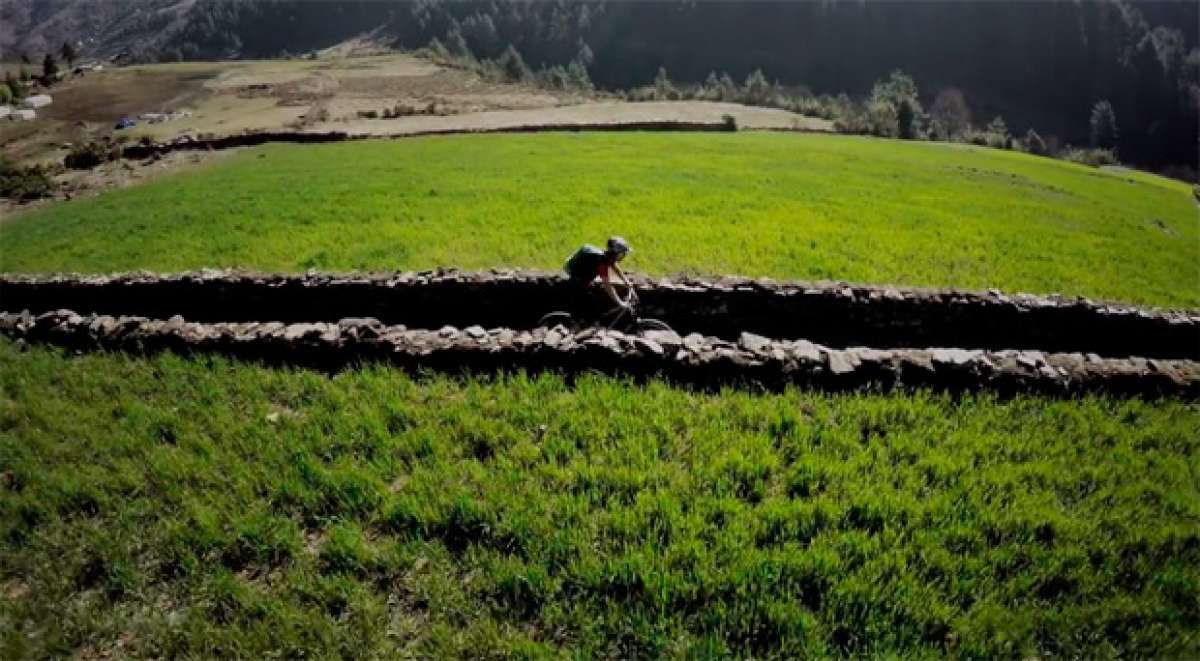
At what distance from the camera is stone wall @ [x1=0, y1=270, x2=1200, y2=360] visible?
32.1ft

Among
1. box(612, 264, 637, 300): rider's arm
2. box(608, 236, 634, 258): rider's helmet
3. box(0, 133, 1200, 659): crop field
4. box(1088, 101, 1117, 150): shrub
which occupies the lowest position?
box(0, 133, 1200, 659): crop field

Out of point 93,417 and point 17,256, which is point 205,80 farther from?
point 93,417

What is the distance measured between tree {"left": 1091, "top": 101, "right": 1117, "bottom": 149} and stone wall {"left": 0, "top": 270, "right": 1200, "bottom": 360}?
134 metres

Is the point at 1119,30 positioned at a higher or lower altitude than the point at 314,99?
higher

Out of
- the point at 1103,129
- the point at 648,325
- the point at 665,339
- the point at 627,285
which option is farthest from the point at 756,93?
the point at 665,339

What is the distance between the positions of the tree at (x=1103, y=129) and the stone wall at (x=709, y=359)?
5447 inches

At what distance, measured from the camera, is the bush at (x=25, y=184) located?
27.0m

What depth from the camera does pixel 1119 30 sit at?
13675 centimetres

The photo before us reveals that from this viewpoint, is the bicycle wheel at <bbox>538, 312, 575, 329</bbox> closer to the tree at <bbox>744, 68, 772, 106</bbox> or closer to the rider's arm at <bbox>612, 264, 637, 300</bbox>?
the rider's arm at <bbox>612, 264, 637, 300</bbox>

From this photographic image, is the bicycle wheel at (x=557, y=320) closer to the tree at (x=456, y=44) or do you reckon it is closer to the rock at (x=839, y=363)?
the rock at (x=839, y=363)

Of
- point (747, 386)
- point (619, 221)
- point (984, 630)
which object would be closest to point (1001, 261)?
point (619, 221)

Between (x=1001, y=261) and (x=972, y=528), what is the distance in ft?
41.5

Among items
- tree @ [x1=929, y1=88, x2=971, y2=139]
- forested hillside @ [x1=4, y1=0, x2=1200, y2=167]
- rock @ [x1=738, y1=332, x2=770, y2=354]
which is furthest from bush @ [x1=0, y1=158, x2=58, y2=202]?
tree @ [x1=929, y1=88, x2=971, y2=139]

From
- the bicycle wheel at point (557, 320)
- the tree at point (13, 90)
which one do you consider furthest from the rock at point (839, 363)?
the tree at point (13, 90)
